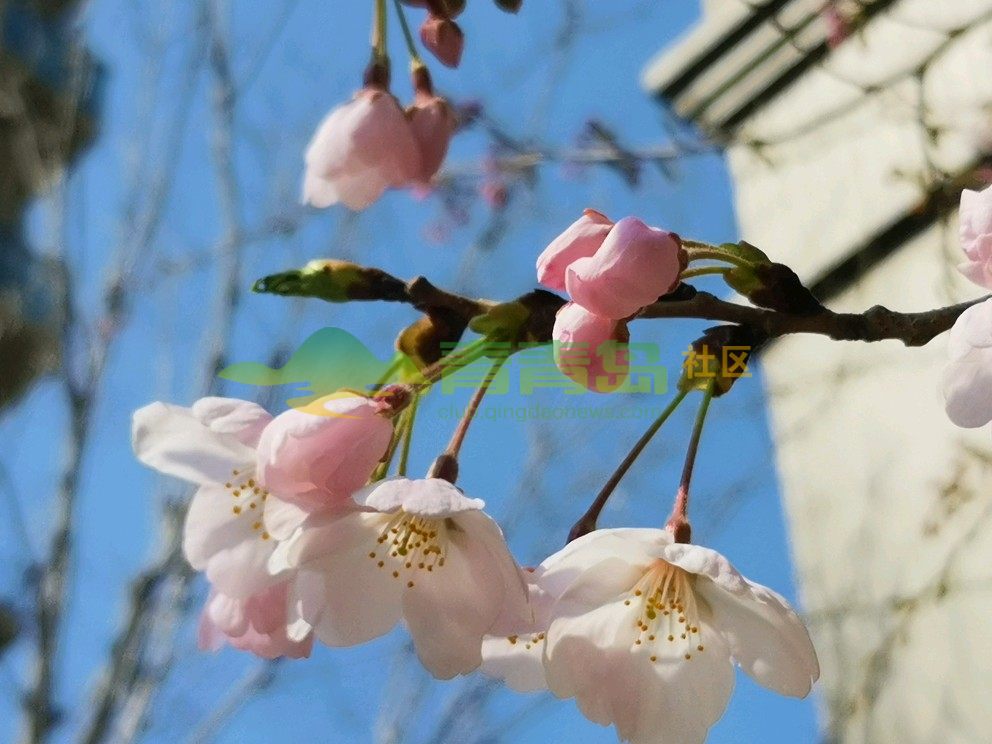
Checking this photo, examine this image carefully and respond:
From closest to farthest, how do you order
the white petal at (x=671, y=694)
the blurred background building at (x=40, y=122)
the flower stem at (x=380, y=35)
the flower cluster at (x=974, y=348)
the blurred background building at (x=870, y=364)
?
the flower cluster at (x=974, y=348) < the white petal at (x=671, y=694) < the flower stem at (x=380, y=35) < the blurred background building at (x=870, y=364) < the blurred background building at (x=40, y=122)

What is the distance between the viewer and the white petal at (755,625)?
450 millimetres

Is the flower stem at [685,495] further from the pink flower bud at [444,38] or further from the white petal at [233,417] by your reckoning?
the pink flower bud at [444,38]

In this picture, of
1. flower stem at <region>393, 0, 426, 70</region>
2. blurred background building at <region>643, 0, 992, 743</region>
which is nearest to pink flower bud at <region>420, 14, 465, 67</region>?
flower stem at <region>393, 0, 426, 70</region>

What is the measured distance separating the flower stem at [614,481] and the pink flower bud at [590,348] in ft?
0.11

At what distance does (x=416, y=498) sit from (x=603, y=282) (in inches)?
4.9

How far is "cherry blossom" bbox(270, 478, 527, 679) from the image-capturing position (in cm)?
44

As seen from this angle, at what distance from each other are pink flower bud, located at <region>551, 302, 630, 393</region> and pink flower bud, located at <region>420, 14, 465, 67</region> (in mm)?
380

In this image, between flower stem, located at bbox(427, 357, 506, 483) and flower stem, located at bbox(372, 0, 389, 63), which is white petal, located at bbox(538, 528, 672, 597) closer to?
flower stem, located at bbox(427, 357, 506, 483)

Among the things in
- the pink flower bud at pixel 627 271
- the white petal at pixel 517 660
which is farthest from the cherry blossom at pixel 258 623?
the pink flower bud at pixel 627 271

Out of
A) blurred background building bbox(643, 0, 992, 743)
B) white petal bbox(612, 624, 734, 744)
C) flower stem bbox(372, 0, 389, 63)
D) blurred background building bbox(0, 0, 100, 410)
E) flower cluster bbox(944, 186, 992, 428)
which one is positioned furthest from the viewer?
blurred background building bbox(0, 0, 100, 410)

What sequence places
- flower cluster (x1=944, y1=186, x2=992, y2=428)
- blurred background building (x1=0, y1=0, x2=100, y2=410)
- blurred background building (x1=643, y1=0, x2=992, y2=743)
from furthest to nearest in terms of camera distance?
blurred background building (x1=0, y1=0, x2=100, y2=410), blurred background building (x1=643, y1=0, x2=992, y2=743), flower cluster (x1=944, y1=186, x2=992, y2=428)

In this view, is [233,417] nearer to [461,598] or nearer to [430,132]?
[461,598]

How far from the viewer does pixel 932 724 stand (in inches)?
80.2

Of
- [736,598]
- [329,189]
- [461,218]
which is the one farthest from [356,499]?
[461,218]
